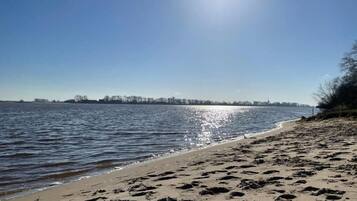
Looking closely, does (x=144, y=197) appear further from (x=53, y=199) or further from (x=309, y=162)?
(x=309, y=162)

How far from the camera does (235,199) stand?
6957 millimetres

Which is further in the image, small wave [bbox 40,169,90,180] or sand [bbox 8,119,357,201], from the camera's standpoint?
small wave [bbox 40,169,90,180]

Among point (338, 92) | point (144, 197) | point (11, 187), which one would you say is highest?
point (338, 92)

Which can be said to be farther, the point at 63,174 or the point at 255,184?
the point at 63,174

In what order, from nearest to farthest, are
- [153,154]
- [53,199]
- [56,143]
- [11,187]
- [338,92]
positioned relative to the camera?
[53,199]
[11,187]
[153,154]
[56,143]
[338,92]

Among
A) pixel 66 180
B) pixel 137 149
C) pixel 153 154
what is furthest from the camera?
pixel 137 149

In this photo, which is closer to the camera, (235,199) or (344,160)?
(235,199)

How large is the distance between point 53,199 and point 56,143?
58.1 ft

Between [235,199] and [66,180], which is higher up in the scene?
[235,199]

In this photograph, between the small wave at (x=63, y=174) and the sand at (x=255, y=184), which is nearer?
the sand at (x=255, y=184)

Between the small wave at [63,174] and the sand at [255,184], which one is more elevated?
the sand at [255,184]

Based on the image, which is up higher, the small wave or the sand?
the sand

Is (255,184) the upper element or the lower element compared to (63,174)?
upper

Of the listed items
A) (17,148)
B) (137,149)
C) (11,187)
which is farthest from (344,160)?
(17,148)
